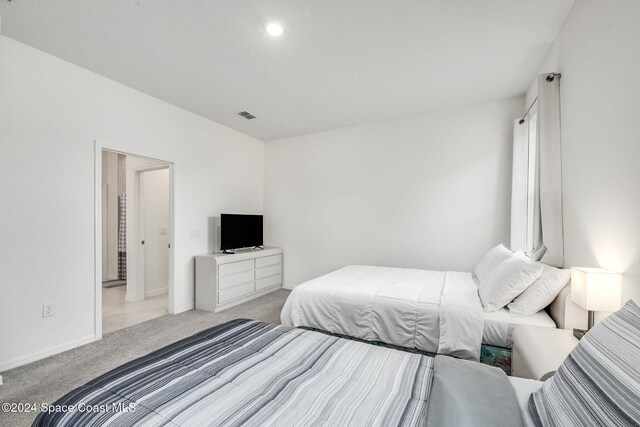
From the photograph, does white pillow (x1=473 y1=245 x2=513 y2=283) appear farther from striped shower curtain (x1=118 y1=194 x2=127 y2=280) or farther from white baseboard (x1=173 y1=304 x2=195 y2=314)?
striped shower curtain (x1=118 y1=194 x2=127 y2=280)

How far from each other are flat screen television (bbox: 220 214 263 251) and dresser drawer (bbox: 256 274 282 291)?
59cm

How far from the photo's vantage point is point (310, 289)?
2.73m

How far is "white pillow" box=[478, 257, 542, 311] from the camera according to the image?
2107mm

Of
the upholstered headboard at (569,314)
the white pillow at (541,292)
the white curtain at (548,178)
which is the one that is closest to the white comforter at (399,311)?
the white pillow at (541,292)

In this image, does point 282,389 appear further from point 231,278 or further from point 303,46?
point 231,278

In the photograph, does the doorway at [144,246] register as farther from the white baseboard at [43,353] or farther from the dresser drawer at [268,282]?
the dresser drawer at [268,282]

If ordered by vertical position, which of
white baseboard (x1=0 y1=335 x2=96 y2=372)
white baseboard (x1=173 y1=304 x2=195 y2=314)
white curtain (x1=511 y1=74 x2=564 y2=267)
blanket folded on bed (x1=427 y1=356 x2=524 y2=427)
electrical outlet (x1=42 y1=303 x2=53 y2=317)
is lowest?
white baseboard (x1=173 y1=304 x2=195 y2=314)

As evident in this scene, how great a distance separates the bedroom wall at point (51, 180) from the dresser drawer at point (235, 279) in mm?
1369

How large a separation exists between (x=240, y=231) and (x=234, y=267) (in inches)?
24.9

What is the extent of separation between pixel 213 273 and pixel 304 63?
2.74m

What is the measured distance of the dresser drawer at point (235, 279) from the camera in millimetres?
3775

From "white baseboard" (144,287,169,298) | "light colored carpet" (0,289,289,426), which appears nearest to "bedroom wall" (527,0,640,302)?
"light colored carpet" (0,289,289,426)

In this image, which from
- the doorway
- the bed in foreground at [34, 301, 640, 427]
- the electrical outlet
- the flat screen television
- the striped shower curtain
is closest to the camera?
the bed in foreground at [34, 301, 640, 427]

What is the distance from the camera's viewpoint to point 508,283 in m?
2.17
